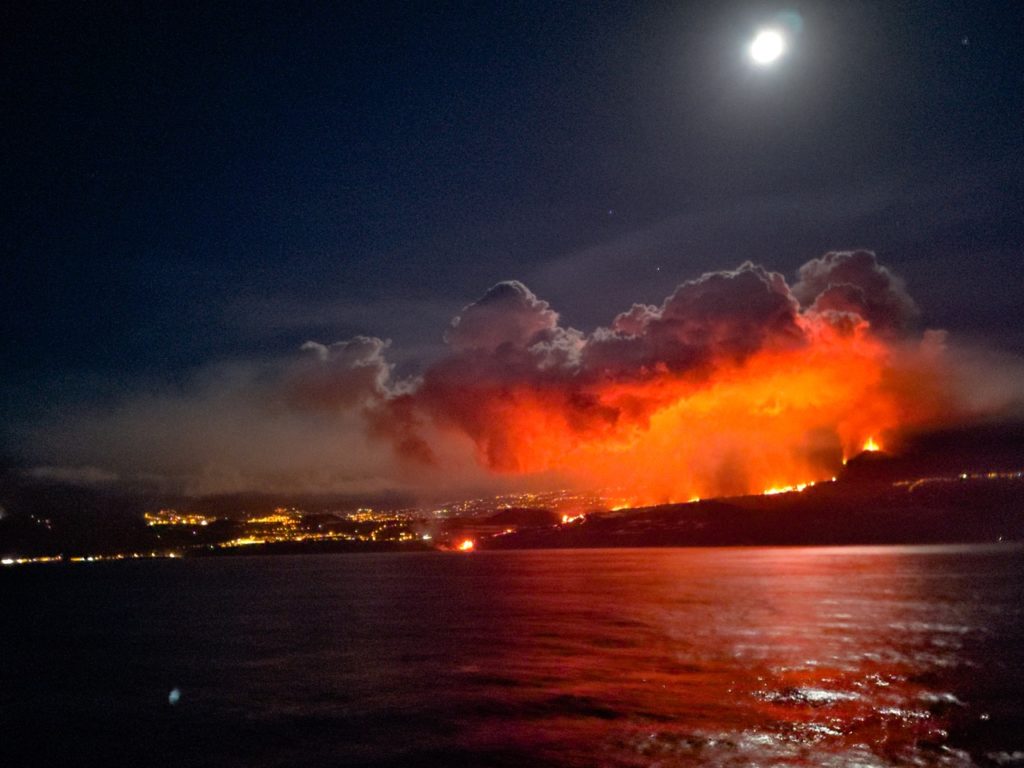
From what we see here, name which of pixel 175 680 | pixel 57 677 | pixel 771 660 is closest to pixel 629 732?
pixel 771 660

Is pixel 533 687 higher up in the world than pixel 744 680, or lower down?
higher up

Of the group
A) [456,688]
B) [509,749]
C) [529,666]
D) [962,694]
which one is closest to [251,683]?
[456,688]

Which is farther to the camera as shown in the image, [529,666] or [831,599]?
[831,599]

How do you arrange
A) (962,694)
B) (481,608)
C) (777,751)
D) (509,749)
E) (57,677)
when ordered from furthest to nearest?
(481,608) < (57,677) < (962,694) < (509,749) < (777,751)

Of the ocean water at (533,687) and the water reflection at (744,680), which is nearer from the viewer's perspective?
the water reflection at (744,680)

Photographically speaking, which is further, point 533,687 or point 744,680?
point 533,687

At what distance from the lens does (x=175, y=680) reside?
161 feet

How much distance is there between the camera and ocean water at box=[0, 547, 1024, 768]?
29375mm

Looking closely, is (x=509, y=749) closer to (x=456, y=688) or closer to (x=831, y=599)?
(x=456, y=688)

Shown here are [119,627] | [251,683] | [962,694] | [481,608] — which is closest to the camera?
[962,694]

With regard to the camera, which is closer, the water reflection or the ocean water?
the water reflection

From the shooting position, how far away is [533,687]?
41.1m

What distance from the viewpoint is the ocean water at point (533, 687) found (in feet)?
96.4

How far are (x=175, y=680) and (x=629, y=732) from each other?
3143 cm
